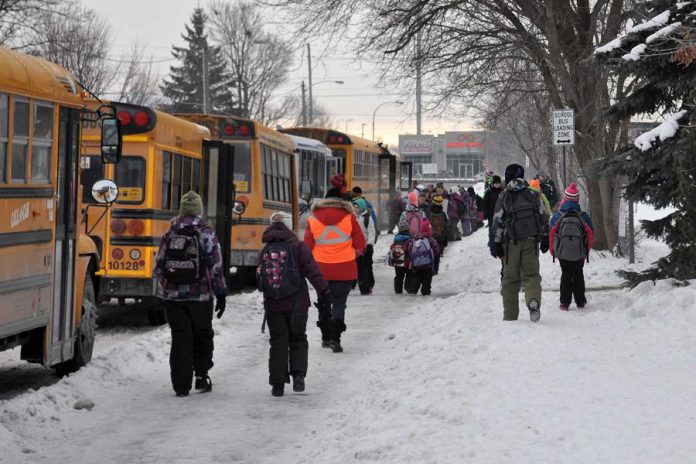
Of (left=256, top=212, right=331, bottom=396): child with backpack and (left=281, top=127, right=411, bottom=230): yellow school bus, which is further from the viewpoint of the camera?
(left=281, top=127, right=411, bottom=230): yellow school bus

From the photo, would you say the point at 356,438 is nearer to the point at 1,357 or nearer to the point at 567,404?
the point at 567,404

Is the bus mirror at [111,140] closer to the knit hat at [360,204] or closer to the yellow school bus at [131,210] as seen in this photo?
the yellow school bus at [131,210]

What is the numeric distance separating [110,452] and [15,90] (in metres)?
2.80

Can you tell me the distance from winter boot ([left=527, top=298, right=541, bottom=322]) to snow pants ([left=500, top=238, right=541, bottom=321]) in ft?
0.12

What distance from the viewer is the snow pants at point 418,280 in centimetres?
1909

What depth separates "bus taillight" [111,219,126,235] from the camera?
1427 cm

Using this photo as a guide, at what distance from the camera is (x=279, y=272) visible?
9.84 metres

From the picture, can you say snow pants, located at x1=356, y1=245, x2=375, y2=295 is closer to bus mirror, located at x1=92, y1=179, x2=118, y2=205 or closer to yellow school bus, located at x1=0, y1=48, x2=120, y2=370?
bus mirror, located at x1=92, y1=179, x2=118, y2=205

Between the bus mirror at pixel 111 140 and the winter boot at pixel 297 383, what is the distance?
2.57m

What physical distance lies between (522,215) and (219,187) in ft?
19.4

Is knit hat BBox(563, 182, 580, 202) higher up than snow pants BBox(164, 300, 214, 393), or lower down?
higher up

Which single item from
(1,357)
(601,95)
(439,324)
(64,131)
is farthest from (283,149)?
(64,131)

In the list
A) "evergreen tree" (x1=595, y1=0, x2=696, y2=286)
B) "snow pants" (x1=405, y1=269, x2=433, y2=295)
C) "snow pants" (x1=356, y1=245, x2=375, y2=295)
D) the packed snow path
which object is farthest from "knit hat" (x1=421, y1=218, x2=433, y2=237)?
the packed snow path

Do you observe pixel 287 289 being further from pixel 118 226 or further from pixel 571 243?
pixel 571 243
